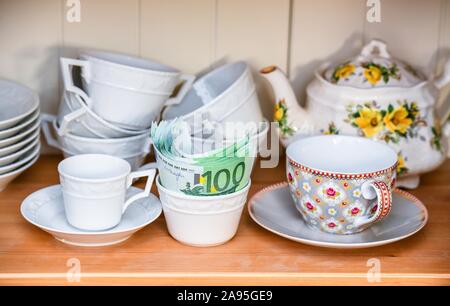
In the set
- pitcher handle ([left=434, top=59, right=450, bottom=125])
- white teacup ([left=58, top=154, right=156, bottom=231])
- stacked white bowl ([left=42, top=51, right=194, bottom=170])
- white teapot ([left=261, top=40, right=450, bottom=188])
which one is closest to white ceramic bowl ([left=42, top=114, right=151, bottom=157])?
stacked white bowl ([left=42, top=51, right=194, bottom=170])

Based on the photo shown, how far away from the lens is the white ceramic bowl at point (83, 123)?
1009 millimetres

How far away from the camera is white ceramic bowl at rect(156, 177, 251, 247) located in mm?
867

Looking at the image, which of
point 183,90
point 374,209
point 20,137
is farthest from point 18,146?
point 374,209

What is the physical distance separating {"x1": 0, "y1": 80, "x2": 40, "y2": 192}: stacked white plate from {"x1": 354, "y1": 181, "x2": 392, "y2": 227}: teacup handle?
46cm

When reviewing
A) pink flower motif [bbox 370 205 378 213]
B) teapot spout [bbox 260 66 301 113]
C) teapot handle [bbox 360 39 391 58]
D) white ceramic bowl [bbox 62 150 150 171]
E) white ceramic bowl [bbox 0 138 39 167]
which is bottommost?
white ceramic bowl [bbox 62 150 150 171]

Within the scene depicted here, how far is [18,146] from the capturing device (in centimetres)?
99

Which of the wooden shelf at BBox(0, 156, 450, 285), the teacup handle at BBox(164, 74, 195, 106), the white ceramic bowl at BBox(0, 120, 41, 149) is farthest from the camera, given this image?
the teacup handle at BBox(164, 74, 195, 106)

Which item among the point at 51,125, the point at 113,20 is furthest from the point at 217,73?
the point at 51,125

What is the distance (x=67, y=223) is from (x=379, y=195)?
0.38 metres

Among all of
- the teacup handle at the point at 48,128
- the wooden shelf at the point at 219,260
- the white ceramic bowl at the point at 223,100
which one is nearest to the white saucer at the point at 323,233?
the wooden shelf at the point at 219,260

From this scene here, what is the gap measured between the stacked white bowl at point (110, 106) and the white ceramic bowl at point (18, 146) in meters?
0.03

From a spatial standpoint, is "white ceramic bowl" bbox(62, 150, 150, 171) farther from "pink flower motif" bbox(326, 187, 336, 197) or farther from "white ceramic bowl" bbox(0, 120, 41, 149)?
"pink flower motif" bbox(326, 187, 336, 197)
